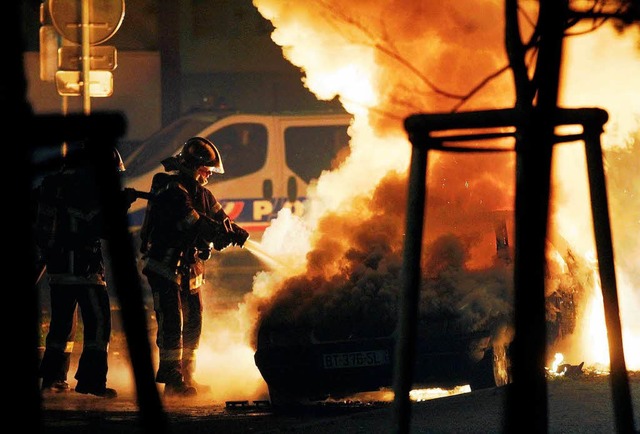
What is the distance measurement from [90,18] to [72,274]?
3184 mm

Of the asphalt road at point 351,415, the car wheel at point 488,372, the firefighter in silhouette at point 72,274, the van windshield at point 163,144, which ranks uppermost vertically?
the van windshield at point 163,144

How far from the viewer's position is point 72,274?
9.31 metres

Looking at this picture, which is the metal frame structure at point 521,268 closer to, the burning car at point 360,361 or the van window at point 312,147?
the burning car at point 360,361

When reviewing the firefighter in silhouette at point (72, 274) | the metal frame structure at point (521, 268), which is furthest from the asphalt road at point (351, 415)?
the metal frame structure at point (521, 268)

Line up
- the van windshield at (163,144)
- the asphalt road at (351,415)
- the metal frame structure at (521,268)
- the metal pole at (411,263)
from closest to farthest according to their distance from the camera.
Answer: the metal frame structure at (521,268), the metal pole at (411,263), the asphalt road at (351,415), the van windshield at (163,144)

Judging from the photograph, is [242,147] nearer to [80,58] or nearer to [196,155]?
[80,58]

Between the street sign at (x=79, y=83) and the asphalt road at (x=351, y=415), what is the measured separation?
11.6 feet

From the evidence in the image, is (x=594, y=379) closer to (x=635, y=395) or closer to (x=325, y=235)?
(x=635, y=395)

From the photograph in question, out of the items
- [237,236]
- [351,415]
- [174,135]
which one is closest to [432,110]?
[237,236]

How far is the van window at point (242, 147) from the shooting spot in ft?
52.0

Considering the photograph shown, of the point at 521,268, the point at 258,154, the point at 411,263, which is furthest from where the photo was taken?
the point at 258,154

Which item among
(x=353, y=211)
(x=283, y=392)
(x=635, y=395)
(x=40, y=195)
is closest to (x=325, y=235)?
(x=353, y=211)

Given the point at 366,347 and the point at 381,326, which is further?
the point at 381,326

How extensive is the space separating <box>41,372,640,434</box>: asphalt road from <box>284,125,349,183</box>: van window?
721cm
